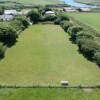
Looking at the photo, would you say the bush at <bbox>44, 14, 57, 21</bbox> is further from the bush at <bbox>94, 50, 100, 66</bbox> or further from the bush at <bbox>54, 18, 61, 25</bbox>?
the bush at <bbox>94, 50, 100, 66</bbox>

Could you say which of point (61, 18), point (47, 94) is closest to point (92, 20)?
point (61, 18)

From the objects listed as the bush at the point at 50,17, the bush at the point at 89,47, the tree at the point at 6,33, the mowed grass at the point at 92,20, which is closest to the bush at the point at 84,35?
the bush at the point at 89,47

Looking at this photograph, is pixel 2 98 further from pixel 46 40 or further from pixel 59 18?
pixel 59 18

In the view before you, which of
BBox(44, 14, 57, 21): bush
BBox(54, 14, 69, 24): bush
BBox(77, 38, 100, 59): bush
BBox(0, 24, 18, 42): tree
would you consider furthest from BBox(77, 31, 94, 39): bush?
BBox(44, 14, 57, 21): bush

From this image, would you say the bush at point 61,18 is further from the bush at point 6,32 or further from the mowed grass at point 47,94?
the mowed grass at point 47,94

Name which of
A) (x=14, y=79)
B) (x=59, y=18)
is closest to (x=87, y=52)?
(x=14, y=79)

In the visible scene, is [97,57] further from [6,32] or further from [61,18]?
[61,18]
